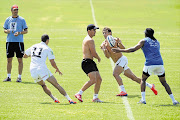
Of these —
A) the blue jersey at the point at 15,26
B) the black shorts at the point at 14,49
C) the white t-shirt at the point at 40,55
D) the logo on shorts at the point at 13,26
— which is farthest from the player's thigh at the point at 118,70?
the logo on shorts at the point at 13,26

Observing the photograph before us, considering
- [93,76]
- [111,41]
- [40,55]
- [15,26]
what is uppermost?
[15,26]

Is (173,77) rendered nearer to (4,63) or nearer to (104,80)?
(104,80)

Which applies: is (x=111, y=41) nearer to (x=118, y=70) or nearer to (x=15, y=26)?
(x=118, y=70)

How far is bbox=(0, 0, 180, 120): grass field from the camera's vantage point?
37.9 ft

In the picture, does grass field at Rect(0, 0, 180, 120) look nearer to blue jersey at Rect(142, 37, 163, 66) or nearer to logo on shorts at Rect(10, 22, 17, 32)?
blue jersey at Rect(142, 37, 163, 66)

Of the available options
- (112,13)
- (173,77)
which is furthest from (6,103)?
(112,13)

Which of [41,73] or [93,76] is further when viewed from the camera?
[93,76]

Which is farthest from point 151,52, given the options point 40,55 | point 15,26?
point 15,26

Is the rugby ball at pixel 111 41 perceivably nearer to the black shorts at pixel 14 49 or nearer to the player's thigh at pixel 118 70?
the player's thigh at pixel 118 70

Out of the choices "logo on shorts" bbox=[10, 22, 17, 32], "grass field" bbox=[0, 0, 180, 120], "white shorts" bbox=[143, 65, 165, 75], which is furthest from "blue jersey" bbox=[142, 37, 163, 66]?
"logo on shorts" bbox=[10, 22, 17, 32]

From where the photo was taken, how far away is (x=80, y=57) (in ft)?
71.7

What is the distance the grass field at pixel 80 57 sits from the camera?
37.9ft

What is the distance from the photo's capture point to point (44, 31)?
28.9m

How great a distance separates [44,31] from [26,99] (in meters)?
16.1
